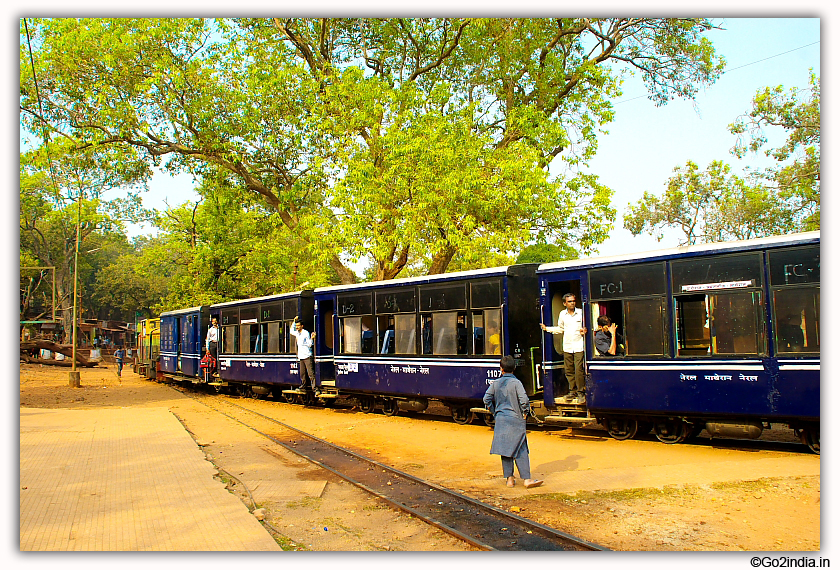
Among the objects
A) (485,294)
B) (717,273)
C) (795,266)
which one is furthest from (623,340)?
(485,294)

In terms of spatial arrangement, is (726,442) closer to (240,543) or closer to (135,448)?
(240,543)

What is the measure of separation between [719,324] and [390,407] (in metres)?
8.60

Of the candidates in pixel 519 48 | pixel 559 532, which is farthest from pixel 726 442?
pixel 519 48

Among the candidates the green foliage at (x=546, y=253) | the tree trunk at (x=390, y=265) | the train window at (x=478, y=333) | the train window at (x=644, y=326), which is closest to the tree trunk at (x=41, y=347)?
the tree trunk at (x=390, y=265)

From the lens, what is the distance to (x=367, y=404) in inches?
675

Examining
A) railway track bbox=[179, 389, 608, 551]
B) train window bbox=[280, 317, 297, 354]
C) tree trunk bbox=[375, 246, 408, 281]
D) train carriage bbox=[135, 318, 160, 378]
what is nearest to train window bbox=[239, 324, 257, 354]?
train window bbox=[280, 317, 297, 354]

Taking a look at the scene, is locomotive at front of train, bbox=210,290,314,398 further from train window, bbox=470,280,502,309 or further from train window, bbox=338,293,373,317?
train window, bbox=470,280,502,309

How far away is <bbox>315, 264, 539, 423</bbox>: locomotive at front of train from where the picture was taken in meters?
12.7

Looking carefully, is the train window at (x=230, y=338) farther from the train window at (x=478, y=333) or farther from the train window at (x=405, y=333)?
the train window at (x=478, y=333)

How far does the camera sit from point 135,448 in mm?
11477

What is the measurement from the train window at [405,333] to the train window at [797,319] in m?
7.56

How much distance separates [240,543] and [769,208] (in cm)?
2137

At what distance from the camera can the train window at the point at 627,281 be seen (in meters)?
10.4

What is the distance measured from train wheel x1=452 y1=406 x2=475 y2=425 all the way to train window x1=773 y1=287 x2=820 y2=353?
6.63 metres
